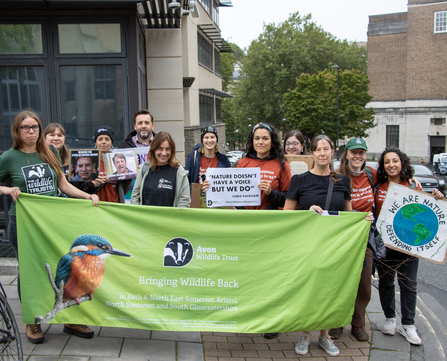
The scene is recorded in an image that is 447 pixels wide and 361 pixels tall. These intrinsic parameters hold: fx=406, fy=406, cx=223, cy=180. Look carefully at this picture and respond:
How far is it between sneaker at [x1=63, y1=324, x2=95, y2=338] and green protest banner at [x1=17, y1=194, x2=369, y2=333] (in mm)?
355

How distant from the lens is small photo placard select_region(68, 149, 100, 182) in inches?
186

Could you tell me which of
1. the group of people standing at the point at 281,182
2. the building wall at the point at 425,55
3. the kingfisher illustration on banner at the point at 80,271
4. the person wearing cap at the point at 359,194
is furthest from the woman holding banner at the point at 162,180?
the building wall at the point at 425,55

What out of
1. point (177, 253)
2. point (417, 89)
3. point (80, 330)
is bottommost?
point (80, 330)

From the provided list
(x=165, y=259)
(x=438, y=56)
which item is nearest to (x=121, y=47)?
(x=165, y=259)

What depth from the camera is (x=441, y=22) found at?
2026 inches

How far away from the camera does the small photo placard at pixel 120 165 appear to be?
4812 mm

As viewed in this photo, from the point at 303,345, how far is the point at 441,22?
58.6m

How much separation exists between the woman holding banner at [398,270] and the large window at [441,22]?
56.8 metres

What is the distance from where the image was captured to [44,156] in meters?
3.86

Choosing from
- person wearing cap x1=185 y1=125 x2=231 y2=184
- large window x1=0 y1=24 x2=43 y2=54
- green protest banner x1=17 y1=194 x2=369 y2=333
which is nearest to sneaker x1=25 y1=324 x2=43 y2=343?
green protest banner x1=17 y1=194 x2=369 y2=333

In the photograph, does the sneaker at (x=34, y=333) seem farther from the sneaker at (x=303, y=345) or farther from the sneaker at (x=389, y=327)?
the sneaker at (x=389, y=327)

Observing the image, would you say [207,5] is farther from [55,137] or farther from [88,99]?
[55,137]

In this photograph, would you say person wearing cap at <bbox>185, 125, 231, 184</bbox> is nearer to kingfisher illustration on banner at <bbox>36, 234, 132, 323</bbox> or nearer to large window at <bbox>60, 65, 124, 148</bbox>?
kingfisher illustration on banner at <bbox>36, 234, 132, 323</bbox>

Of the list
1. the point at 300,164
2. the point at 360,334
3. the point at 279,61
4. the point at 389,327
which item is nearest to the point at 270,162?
the point at 300,164
